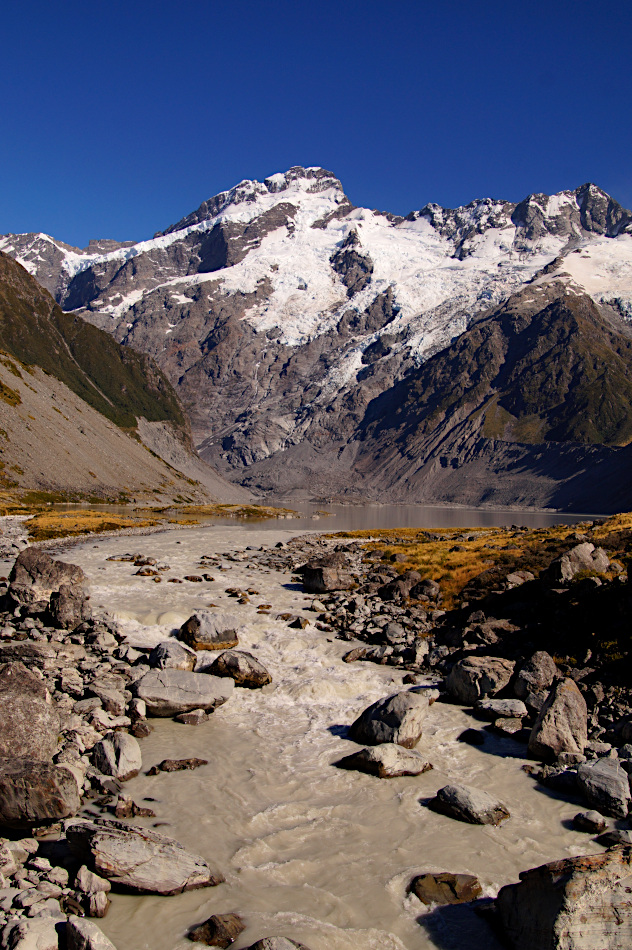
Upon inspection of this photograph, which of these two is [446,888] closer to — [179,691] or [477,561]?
[179,691]

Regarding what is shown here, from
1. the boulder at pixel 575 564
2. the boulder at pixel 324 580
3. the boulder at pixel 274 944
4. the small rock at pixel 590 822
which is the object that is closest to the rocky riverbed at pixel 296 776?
Result: the small rock at pixel 590 822

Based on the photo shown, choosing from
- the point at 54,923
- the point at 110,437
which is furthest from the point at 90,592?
the point at 110,437

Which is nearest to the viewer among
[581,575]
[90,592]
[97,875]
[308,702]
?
[97,875]

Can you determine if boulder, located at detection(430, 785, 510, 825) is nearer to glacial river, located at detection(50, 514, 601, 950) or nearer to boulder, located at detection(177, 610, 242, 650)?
glacial river, located at detection(50, 514, 601, 950)

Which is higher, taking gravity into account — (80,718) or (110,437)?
(110,437)

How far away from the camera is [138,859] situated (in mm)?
10516

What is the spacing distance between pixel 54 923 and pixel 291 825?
5746 millimetres

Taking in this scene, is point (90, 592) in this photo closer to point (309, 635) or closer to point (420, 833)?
point (309, 635)

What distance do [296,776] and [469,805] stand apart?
4445 mm

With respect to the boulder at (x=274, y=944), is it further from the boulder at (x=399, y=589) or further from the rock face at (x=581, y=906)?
the boulder at (x=399, y=589)

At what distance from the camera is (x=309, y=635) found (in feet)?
91.6

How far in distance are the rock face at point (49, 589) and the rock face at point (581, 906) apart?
2043cm

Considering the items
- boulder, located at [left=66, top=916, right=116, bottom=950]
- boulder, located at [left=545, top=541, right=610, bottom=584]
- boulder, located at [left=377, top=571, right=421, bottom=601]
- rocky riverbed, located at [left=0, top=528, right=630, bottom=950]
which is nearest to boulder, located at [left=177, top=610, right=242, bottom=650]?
rocky riverbed, located at [left=0, top=528, right=630, bottom=950]

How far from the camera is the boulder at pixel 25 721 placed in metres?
13.4
